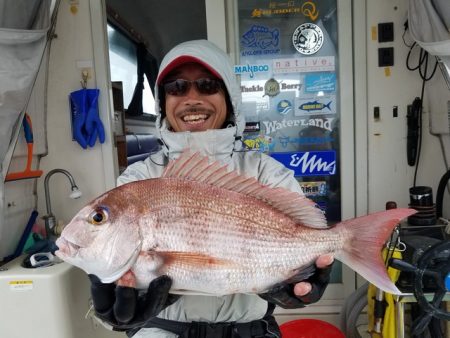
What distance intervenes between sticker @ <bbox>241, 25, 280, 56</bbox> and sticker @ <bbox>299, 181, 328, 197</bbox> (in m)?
1.09

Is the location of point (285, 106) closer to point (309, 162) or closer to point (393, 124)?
point (309, 162)

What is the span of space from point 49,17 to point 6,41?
558 millimetres

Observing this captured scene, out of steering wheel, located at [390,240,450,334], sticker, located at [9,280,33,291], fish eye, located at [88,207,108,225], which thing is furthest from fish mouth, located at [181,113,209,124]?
sticker, located at [9,280,33,291]

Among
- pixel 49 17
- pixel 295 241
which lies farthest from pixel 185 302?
pixel 49 17

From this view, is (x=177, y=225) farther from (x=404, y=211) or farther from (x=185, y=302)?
(x=404, y=211)

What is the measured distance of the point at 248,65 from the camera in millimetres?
2865

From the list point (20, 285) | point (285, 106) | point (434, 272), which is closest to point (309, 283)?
point (434, 272)

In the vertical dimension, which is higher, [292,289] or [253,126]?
[253,126]

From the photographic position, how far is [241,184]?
3.79ft

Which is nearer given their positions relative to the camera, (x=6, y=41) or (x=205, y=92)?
(x=205, y=92)

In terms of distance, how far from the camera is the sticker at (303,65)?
2812mm

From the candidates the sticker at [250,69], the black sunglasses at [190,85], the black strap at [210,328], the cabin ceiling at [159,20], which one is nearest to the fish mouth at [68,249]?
the black strap at [210,328]

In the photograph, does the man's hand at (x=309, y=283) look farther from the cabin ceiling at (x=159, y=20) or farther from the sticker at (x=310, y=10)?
the cabin ceiling at (x=159, y=20)

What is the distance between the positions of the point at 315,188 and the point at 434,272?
1.24 metres
